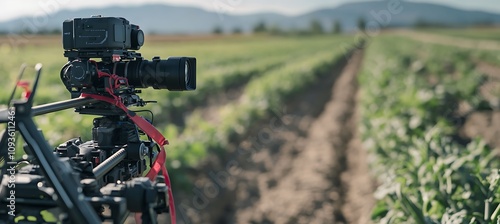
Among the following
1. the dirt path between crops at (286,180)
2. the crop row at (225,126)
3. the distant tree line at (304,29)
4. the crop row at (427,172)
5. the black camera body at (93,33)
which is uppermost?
the distant tree line at (304,29)

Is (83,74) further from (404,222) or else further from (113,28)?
(404,222)

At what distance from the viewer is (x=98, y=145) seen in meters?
2.04

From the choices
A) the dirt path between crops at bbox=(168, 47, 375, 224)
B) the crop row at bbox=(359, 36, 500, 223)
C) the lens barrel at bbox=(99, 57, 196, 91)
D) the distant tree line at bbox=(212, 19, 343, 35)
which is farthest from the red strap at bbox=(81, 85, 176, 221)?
the distant tree line at bbox=(212, 19, 343, 35)

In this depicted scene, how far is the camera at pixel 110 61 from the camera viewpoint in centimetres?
201

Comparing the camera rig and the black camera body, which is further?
the black camera body

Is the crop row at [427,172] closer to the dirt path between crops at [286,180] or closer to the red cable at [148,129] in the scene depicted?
the dirt path between crops at [286,180]

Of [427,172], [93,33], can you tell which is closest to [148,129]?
[93,33]

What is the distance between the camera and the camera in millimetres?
2008

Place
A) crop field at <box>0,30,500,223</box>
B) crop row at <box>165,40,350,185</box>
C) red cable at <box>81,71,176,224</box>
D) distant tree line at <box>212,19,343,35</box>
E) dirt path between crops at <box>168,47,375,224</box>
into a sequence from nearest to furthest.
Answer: red cable at <box>81,71,176,224</box> < crop field at <box>0,30,500,223</box> < dirt path between crops at <box>168,47,375,224</box> < crop row at <box>165,40,350,185</box> < distant tree line at <box>212,19,343,35</box>

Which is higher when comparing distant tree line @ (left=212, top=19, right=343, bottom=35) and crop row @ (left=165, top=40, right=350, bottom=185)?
distant tree line @ (left=212, top=19, right=343, bottom=35)

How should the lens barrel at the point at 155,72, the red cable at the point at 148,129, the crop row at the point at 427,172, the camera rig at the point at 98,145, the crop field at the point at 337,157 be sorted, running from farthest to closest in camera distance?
1. the crop field at the point at 337,157
2. the crop row at the point at 427,172
3. the lens barrel at the point at 155,72
4. the red cable at the point at 148,129
5. the camera rig at the point at 98,145

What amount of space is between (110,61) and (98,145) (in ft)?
1.23

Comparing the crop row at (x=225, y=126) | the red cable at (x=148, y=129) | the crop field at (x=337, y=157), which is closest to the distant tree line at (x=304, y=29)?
the crop row at (x=225, y=126)

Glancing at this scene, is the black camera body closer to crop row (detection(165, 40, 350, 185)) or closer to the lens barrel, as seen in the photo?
the lens barrel
